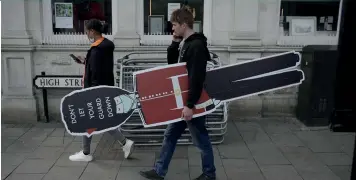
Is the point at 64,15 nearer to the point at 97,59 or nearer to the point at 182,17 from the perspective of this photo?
the point at 97,59

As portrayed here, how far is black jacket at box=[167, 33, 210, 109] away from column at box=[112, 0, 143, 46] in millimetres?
2703

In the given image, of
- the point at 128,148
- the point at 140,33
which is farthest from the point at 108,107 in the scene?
the point at 140,33

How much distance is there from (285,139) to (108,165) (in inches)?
105

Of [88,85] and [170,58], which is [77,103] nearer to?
[88,85]

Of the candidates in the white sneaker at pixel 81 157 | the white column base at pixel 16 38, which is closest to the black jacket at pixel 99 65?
the white sneaker at pixel 81 157

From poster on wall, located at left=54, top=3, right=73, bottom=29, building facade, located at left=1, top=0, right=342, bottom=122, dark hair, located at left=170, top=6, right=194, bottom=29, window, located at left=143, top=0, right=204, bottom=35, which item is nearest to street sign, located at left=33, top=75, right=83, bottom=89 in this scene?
building facade, located at left=1, top=0, right=342, bottom=122

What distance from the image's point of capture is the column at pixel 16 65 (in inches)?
233

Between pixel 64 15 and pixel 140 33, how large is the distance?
1.41 m

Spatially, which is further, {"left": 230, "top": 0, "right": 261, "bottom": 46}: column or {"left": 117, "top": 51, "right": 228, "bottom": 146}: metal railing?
{"left": 230, "top": 0, "right": 261, "bottom": 46}: column

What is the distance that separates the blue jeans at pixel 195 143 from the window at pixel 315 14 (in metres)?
3.52

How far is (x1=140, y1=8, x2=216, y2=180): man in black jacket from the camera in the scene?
3.41m

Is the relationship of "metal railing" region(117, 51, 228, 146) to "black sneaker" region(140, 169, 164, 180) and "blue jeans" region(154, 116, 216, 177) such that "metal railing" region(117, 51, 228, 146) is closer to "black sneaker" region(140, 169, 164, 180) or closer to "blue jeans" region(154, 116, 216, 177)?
"black sneaker" region(140, 169, 164, 180)

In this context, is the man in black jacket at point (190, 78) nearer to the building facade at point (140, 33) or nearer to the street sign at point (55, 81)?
the building facade at point (140, 33)

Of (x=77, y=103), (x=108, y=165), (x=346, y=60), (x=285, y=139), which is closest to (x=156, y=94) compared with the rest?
(x=77, y=103)
